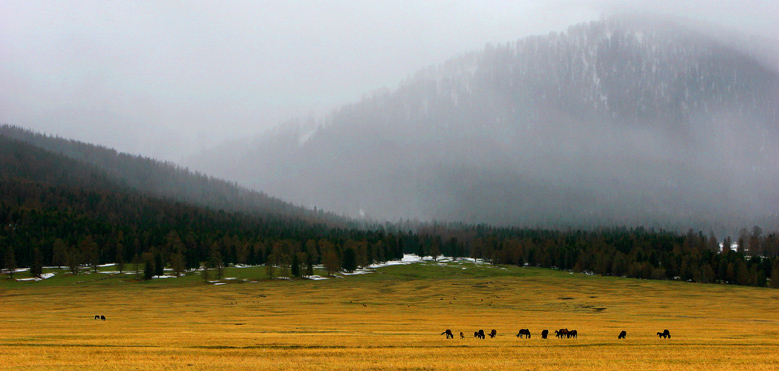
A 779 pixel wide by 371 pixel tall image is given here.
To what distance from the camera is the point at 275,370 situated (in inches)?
1177

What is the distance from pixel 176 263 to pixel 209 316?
9234cm

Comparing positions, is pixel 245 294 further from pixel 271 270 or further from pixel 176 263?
pixel 176 263

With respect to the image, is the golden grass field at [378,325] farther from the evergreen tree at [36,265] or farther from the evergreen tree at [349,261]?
the evergreen tree at [349,261]

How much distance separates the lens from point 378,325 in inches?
2411

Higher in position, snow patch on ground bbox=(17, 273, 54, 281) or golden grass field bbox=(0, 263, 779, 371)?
golden grass field bbox=(0, 263, 779, 371)

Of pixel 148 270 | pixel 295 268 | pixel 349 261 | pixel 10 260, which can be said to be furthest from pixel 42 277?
pixel 349 261

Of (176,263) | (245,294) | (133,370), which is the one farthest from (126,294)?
(133,370)

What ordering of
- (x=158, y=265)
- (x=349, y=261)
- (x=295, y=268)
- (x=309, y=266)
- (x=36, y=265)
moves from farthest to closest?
1. (x=349, y=261)
2. (x=295, y=268)
3. (x=309, y=266)
4. (x=158, y=265)
5. (x=36, y=265)

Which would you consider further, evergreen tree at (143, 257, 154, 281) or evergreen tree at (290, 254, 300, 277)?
evergreen tree at (290, 254, 300, 277)

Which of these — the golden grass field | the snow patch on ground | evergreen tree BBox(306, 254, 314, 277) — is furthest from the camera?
evergreen tree BBox(306, 254, 314, 277)

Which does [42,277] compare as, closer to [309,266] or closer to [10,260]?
[10,260]

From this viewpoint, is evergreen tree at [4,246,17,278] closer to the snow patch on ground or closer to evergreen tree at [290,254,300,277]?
the snow patch on ground

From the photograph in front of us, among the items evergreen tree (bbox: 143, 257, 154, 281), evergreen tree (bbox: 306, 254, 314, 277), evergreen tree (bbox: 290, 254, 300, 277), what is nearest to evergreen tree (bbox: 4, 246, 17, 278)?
evergreen tree (bbox: 143, 257, 154, 281)

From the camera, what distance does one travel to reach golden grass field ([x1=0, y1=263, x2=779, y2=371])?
33469 millimetres
